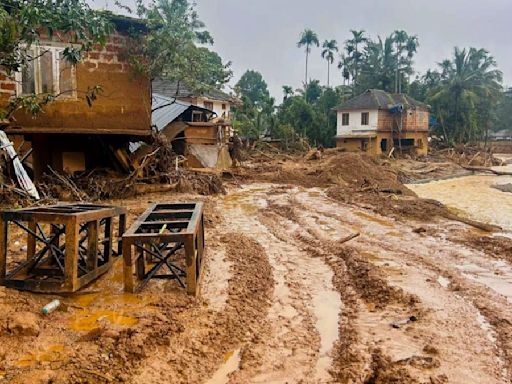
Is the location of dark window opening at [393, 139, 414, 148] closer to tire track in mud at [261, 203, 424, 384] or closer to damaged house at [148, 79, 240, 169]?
damaged house at [148, 79, 240, 169]

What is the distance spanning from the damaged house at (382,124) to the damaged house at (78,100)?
30.0 meters

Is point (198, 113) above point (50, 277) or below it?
above

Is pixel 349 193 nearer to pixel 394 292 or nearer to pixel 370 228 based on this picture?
pixel 370 228

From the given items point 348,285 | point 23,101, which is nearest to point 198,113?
point 23,101

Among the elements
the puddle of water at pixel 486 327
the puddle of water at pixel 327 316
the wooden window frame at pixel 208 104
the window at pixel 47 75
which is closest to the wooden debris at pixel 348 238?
the puddle of water at pixel 327 316

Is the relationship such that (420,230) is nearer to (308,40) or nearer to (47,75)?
(47,75)

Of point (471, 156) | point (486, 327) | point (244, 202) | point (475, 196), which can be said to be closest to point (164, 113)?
point (244, 202)

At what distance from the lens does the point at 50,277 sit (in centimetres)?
626

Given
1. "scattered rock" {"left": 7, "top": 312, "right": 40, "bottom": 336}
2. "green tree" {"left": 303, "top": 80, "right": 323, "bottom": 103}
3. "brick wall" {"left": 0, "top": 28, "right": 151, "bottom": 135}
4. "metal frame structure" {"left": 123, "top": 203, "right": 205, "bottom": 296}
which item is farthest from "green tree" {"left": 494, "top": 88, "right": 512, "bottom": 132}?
"scattered rock" {"left": 7, "top": 312, "right": 40, "bottom": 336}

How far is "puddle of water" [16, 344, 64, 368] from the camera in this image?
4.29 metres

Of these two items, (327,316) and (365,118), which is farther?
(365,118)

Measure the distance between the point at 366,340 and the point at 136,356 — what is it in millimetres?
2422

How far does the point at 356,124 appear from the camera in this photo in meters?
43.2

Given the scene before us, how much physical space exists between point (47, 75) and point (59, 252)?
26.7 feet
